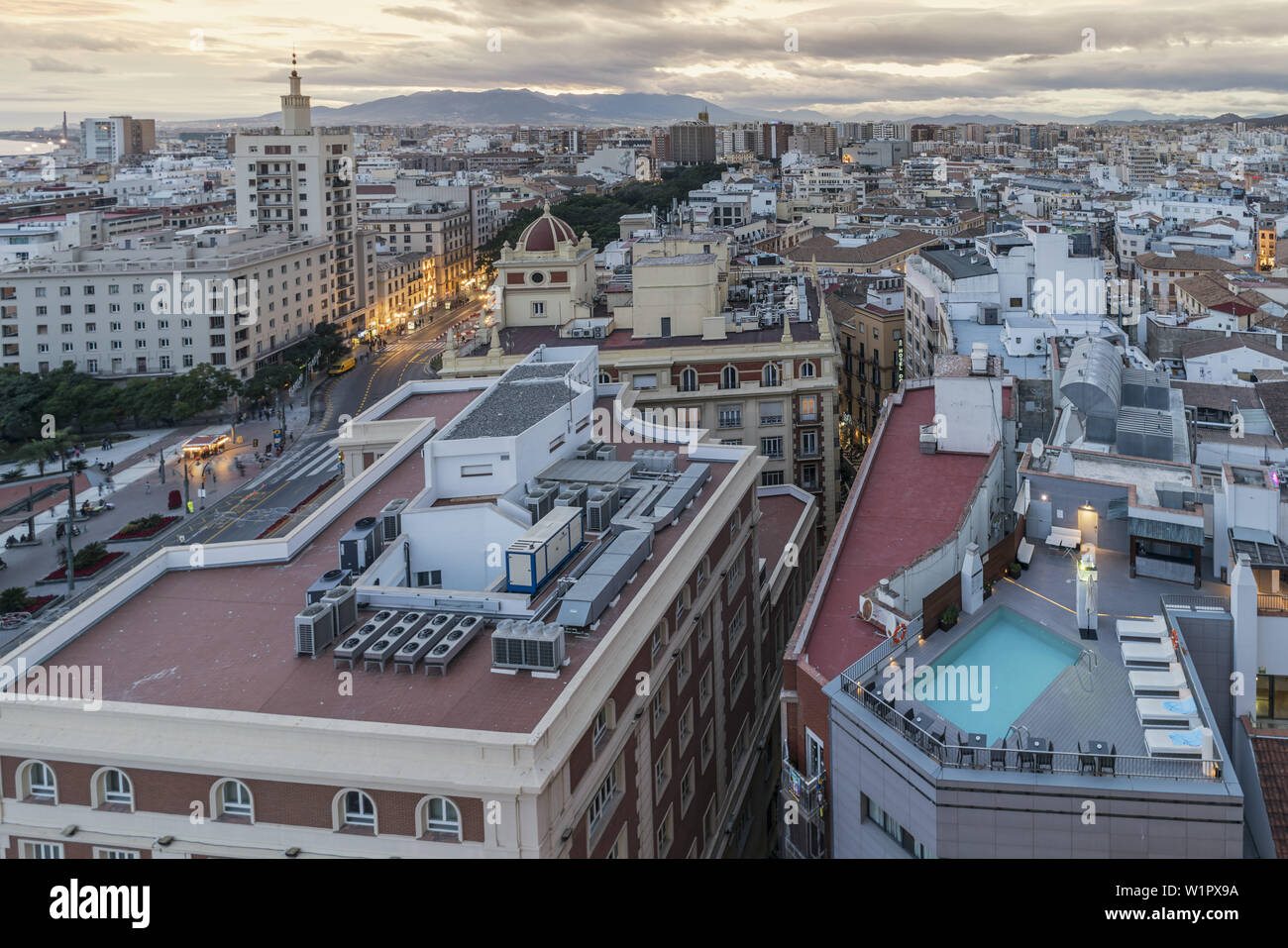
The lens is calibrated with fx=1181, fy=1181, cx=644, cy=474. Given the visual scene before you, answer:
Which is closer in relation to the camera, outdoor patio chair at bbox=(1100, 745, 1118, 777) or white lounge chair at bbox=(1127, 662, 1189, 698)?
outdoor patio chair at bbox=(1100, 745, 1118, 777)

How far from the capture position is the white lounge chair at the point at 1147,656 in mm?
17547

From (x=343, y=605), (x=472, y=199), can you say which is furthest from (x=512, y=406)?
(x=472, y=199)

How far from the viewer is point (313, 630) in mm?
18609

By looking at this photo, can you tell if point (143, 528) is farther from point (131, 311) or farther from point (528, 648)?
point (528, 648)

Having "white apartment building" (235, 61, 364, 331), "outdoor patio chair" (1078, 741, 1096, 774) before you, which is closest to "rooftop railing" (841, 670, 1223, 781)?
"outdoor patio chair" (1078, 741, 1096, 774)

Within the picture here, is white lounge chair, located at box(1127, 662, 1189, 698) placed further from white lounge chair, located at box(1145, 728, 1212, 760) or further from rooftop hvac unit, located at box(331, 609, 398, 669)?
rooftop hvac unit, located at box(331, 609, 398, 669)

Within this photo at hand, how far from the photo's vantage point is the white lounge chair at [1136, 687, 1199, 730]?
51.5ft

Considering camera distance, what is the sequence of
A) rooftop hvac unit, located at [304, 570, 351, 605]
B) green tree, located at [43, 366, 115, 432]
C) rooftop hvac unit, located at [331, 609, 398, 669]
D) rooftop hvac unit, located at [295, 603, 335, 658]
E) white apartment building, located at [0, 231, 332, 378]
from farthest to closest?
white apartment building, located at [0, 231, 332, 378], green tree, located at [43, 366, 115, 432], rooftop hvac unit, located at [304, 570, 351, 605], rooftop hvac unit, located at [295, 603, 335, 658], rooftop hvac unit, located at [331, 609, 398, 669]

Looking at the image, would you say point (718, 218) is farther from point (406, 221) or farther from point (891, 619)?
point (891, 619)

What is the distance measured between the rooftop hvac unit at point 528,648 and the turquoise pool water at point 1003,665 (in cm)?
549

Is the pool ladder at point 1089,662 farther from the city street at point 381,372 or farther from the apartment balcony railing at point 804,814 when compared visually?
the city street at point 381,372

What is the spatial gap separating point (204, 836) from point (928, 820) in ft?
31.8

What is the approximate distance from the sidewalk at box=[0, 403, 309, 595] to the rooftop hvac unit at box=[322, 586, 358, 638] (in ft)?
92.9
